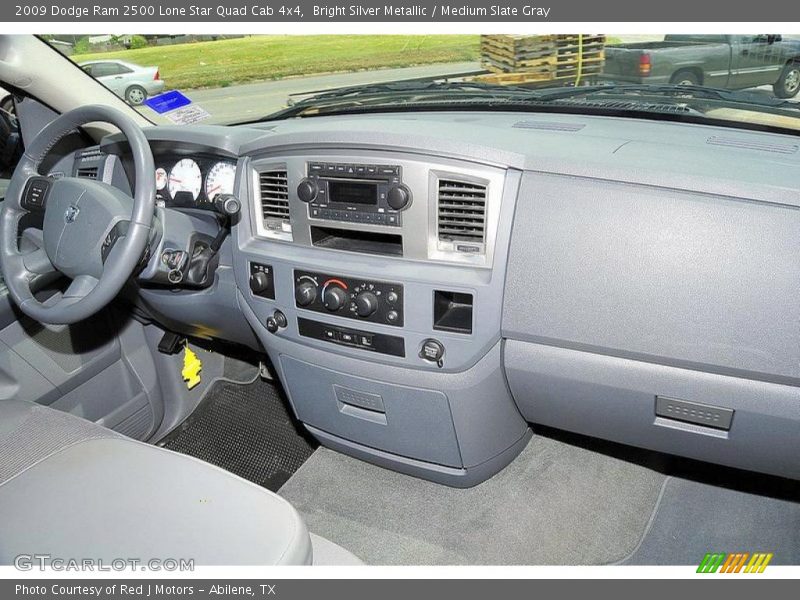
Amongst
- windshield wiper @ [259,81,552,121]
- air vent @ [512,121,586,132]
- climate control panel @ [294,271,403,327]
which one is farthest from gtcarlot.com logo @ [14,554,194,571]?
windshield wiper @ [259,81,552,121]

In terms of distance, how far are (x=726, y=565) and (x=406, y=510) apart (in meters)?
1.05

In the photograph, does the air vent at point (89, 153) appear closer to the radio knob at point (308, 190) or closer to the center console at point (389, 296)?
the center console at point (389, 296)

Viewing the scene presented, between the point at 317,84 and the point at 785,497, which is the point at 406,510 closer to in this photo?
the point at 785,497

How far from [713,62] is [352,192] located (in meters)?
1.10

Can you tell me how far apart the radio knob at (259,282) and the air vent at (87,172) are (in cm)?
81

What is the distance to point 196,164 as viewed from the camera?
228 cm

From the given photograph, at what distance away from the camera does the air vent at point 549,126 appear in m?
1.93

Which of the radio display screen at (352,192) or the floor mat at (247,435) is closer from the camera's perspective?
the radio display screen at (352,192)

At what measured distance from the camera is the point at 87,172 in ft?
8.25

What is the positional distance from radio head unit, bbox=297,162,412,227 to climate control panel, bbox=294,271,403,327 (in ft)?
0.61

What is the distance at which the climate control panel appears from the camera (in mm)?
1896

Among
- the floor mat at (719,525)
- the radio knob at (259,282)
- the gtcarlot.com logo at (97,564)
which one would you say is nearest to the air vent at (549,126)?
the radio knob at (259,282)

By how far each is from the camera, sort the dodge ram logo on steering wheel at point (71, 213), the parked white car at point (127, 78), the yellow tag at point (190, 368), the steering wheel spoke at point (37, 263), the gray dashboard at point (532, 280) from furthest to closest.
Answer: the yellow tag at point (190, 368) → the parked white car at point (127, 78) → the steering wheel spoke at point (37, 263) → the dodge ram logo on steering wheel at point (71, 213) → the gray dashboard at point (532, 280)

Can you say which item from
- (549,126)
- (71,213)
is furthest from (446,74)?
(71,213)
